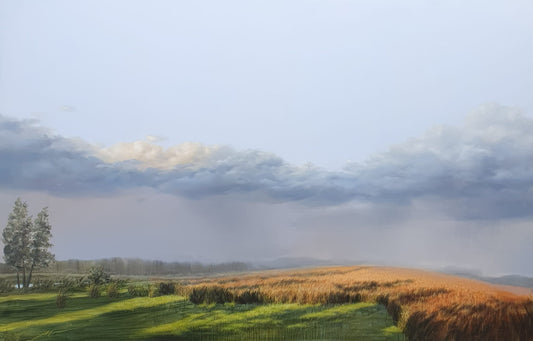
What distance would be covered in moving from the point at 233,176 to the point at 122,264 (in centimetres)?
134

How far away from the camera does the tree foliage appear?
5.77 m

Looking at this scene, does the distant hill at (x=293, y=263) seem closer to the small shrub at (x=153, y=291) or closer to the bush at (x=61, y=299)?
the small shrub at (x=153, y=291)

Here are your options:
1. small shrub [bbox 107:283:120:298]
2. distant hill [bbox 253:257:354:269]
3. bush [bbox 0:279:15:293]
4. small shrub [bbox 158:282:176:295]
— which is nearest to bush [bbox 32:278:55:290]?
bush [bbox 0:279:15:293]

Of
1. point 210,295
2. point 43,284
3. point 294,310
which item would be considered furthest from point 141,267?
point 294,310

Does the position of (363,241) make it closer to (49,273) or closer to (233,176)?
(233,176)

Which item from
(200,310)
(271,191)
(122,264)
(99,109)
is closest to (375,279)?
(271,191)

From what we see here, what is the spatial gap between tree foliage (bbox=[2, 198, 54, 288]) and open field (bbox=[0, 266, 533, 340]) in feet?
0.98

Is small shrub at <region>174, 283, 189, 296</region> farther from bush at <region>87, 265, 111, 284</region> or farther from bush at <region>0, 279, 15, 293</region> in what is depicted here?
bush at <region>0, 279, 15, 293</region>

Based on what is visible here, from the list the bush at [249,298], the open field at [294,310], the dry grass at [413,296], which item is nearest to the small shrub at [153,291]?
the open field at [294,310]

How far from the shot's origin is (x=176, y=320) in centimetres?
541

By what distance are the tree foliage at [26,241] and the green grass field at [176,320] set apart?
11.9 inches

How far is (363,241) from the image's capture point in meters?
5.45

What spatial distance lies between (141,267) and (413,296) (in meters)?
2.49

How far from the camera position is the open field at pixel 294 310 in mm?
4969
